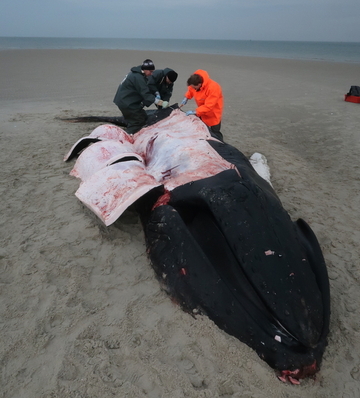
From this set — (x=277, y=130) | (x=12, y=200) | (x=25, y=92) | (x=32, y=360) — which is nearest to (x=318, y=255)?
(x=32, y=360)

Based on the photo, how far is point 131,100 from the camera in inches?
279

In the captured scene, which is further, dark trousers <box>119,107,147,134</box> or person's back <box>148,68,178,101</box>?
person's back <box>148,68,178,101</box>

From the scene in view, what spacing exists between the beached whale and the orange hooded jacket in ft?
10.5

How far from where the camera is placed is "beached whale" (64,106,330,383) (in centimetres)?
243

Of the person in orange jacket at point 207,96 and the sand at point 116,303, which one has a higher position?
the person in orange jacket at point 207,96

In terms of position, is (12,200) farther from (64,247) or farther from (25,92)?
(25,92)

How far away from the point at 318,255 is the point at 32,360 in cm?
240

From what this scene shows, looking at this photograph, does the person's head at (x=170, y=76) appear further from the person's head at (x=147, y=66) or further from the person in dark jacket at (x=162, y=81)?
the person's head at (x=147, y=66)

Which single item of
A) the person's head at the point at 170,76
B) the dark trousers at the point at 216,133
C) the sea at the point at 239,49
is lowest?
the sea at the point at 239,49

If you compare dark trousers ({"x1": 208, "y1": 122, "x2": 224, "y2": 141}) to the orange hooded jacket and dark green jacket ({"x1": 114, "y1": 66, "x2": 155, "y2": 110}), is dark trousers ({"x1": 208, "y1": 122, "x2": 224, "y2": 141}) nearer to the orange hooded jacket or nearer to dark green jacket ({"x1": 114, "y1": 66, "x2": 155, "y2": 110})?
the orange hooded jacket

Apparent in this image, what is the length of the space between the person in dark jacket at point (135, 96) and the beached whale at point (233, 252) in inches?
134

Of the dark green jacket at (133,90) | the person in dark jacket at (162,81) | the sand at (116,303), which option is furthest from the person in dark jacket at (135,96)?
the sand at (116,303)

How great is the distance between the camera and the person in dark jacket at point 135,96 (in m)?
6.76

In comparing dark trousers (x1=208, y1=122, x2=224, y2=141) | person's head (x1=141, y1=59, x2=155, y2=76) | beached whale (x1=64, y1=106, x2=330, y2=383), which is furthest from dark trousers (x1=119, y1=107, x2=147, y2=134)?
beached whale (x1=64, y1=106, x2=330, y2=383)
